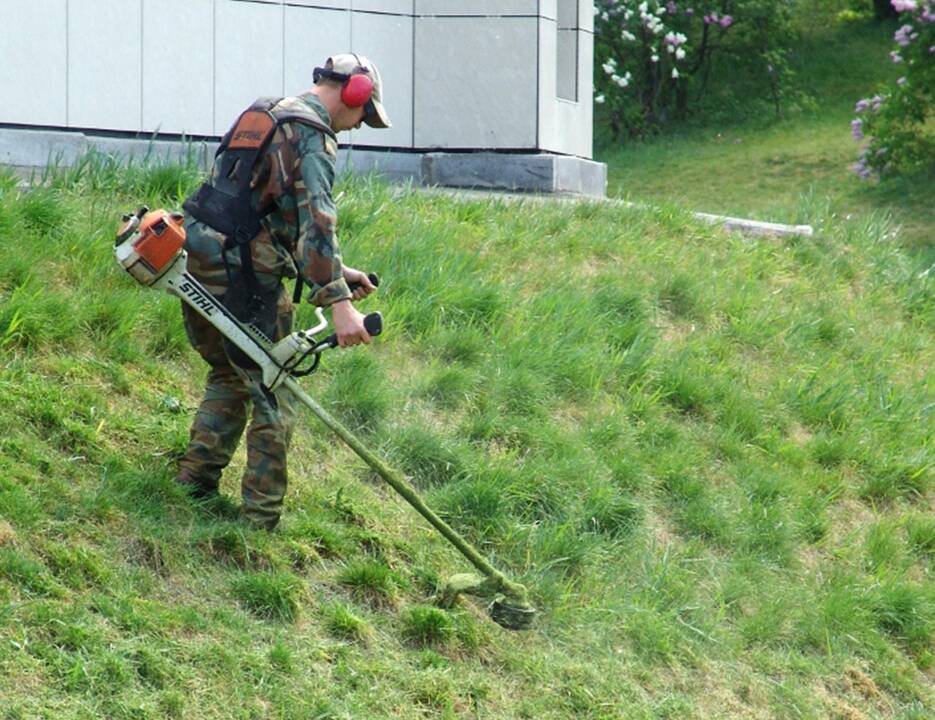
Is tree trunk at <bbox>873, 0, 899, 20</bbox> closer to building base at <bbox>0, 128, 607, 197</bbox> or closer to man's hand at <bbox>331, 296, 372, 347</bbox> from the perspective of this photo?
building base at <bbox>0, 128, 607, 197</bbox>

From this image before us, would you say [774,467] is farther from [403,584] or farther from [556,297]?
[403,584]

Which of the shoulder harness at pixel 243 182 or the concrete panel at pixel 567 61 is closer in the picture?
the shoulder harness at pixel 243 182

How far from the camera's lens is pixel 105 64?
10.2m

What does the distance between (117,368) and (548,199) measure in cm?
469

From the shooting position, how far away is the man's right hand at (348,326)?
5418 millimetres

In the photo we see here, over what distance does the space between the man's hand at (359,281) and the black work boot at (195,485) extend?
945 mm

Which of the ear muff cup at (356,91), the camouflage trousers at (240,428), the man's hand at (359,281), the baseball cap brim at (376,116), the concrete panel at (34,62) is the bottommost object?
the camouflage trousers at (240,428)

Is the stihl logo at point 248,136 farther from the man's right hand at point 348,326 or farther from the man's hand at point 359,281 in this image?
the man's right hand at point 348,326

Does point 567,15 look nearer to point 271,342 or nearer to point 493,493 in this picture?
point 493,493

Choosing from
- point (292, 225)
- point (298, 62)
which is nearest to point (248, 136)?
point (292, 225)

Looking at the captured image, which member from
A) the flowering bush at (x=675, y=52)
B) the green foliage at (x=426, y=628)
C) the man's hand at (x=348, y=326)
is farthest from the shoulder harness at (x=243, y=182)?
the flowering bush at (x=675, y=52)

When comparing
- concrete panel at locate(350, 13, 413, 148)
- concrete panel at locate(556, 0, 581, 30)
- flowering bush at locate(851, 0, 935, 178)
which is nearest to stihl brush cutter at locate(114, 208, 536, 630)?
concrete panel at locate(350, 13, 413, 148)

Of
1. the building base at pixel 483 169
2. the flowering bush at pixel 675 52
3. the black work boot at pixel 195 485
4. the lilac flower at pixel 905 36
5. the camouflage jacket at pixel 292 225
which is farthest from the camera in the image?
the flowering bush at pixel 675 52

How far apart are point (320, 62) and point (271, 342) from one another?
5.82 metres
